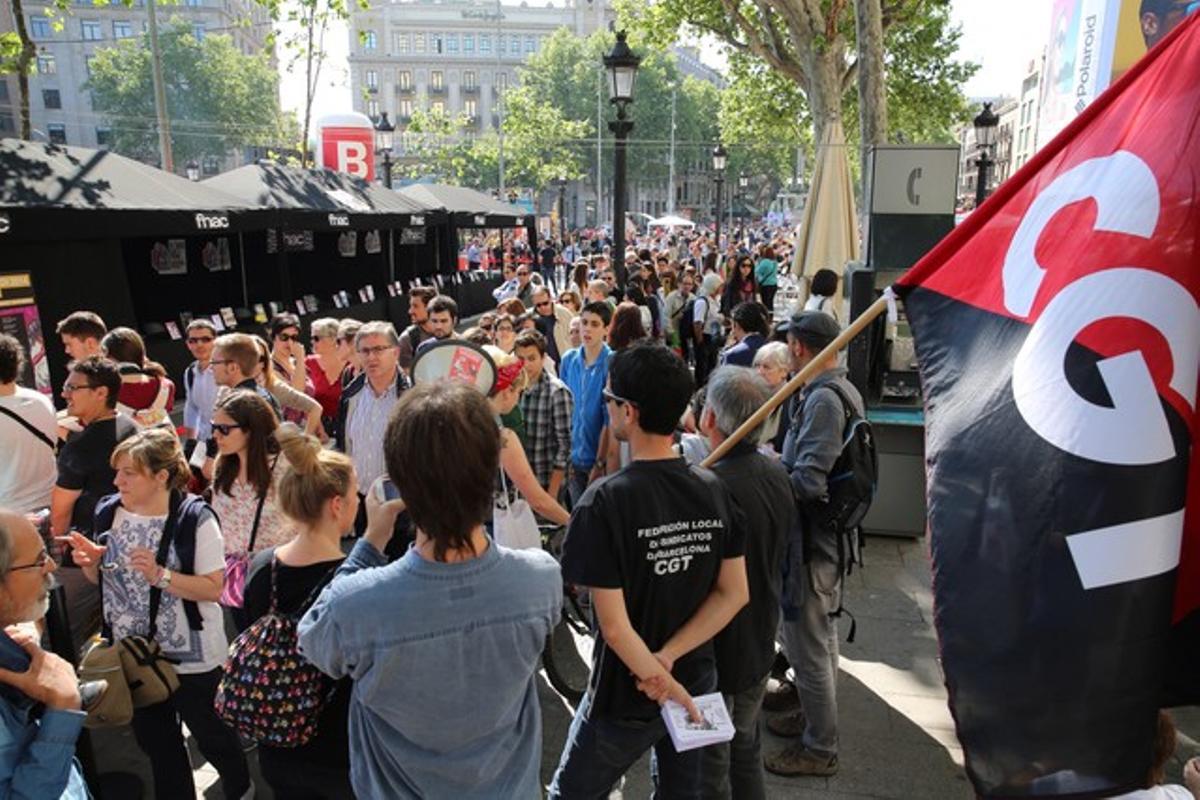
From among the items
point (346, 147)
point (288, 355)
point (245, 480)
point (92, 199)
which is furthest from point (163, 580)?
point (346, 147)

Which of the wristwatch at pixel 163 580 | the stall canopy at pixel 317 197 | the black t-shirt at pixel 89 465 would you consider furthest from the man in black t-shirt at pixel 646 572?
the stall canopy at pixel 317 197

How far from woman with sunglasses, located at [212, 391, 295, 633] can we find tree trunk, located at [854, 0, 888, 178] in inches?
428

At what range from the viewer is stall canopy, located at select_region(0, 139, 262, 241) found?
7426 mm

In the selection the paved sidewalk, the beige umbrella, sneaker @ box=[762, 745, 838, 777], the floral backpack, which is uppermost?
the beige umbrella

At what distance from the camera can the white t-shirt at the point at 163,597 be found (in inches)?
117

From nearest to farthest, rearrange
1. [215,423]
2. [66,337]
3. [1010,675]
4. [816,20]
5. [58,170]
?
1. [1010,675]
2. [215,423]
3. [66,337]
4. [58,170]
5. [816,20]

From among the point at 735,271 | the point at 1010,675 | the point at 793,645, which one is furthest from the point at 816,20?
the point at 1010,675

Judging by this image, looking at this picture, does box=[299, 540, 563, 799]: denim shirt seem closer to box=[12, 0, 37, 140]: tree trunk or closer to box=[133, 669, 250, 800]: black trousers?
box=[133, 669, 250, 800]: black trousers

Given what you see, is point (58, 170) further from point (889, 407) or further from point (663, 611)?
point (663, 611)

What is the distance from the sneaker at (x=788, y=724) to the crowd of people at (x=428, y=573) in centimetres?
1

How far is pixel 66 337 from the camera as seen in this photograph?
5176 millimetres

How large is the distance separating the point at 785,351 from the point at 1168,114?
252 cm

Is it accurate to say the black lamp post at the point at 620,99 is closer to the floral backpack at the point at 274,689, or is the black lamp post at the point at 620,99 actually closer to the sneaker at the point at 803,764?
the sneaker at the point at 803,764

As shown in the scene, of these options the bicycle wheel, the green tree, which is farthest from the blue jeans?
the green tree
